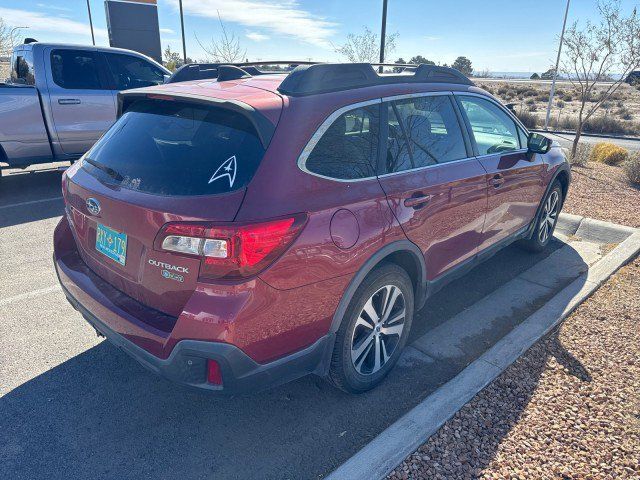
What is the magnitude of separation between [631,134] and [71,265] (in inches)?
1034

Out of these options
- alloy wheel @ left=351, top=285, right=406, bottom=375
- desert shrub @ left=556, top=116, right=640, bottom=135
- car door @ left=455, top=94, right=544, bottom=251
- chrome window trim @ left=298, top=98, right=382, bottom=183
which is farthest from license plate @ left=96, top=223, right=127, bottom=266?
desert shrub @ left=556, top=116, right=640, bottom=135

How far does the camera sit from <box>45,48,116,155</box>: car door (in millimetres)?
7117

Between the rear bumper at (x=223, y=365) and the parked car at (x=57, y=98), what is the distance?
Result: 18.7 ft

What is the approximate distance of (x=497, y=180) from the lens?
387 centimetres

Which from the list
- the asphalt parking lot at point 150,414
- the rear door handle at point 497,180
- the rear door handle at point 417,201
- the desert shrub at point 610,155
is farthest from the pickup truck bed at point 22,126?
the desert shrub at point 610,155

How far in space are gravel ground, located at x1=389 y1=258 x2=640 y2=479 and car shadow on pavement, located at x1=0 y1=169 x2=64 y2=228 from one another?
571cm

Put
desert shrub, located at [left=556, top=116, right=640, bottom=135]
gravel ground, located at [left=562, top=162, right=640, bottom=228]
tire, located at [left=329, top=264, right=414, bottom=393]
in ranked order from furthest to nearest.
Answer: desert shrub, located at [left=556, top=116, right=640, bottom=135] → gravel ground, located at [left=562, top=162, right=640, bottom=228] → tire, located at [left=329, top=264, right=414, bottom=393]

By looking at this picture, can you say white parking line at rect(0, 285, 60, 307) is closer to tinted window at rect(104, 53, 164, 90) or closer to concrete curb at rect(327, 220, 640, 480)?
concrete curb at rect(327, 220, 640, 480)

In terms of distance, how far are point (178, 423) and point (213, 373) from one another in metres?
0.72

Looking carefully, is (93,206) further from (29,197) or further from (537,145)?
(29,197)

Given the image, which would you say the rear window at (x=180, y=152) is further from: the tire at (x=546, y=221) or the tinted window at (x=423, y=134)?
the tire at (x=546, y=221)

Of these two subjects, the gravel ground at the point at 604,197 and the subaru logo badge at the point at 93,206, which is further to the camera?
the gravel ground at the point at 604,197

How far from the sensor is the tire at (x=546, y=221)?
5035 millimetres

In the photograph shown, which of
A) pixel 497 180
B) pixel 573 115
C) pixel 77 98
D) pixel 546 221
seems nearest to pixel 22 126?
pixel 77 98
